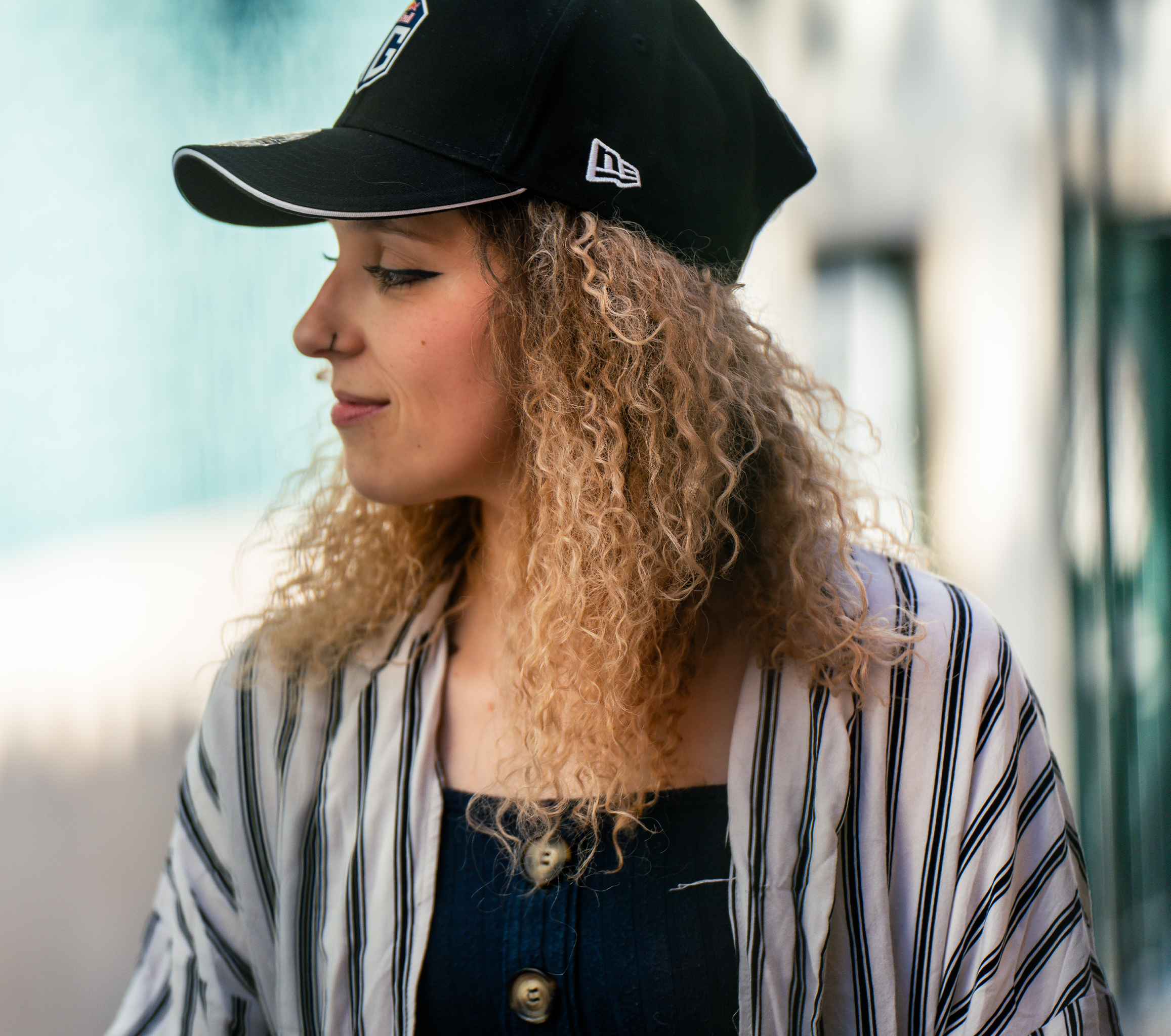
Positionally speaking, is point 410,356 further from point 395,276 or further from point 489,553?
point 489,553

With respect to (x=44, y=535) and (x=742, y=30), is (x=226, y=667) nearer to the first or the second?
(x=44, y=535)

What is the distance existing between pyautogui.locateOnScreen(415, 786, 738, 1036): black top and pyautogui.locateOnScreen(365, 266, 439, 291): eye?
2.06ft

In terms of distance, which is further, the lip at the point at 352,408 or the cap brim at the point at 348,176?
the lip at the point at 352,408

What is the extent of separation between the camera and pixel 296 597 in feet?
4.04

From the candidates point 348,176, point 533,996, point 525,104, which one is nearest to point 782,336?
point 525,104

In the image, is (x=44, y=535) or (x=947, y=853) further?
(x=44, y=535)

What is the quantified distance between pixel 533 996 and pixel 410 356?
27.4 inches

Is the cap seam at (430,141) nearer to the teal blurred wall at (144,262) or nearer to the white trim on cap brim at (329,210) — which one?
the white trim on cap brim at (329,210)

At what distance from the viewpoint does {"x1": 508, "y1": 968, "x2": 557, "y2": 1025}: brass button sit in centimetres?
91

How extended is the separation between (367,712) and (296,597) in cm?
24

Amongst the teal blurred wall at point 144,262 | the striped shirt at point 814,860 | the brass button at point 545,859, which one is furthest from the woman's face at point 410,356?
the teal blurred wall at point 144,262

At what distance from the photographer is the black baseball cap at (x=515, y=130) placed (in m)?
0.89

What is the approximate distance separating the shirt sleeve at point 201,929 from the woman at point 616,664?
10 millimetres

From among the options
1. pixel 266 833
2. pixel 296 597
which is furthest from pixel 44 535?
pixel 266 833
